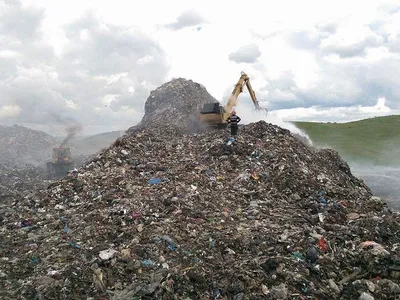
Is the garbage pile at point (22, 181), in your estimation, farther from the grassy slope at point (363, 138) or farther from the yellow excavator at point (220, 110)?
the grassy slope at point (363, 138)

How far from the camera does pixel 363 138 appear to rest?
37750 mm

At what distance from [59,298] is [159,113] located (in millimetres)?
19665

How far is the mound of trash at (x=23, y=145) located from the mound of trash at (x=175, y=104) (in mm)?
11416

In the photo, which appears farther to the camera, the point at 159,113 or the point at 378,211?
the point at 159,113

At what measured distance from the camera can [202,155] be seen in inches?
514

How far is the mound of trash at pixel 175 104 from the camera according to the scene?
2261 cm

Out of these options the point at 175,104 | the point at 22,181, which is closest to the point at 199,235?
the point at 22,181

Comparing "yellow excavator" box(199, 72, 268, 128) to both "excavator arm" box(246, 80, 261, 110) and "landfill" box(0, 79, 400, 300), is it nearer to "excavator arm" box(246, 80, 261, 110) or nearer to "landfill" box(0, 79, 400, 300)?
"excavator arm" box(246, 80, 261, 110)

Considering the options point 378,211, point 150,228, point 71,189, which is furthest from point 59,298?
point 378,211

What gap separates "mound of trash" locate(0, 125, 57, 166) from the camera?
103ft

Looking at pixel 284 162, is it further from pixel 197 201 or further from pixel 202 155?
pixel 197 201

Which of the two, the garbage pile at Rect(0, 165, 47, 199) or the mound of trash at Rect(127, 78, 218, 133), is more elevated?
the mound of trash at Rect(127, 78, 218, 133)

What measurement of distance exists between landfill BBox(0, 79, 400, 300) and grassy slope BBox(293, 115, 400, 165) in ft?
64.0

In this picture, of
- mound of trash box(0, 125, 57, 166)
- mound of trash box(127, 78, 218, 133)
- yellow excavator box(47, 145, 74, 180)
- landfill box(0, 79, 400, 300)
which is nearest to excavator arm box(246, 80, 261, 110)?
mound of trash box(127, 78, 218, 133)
